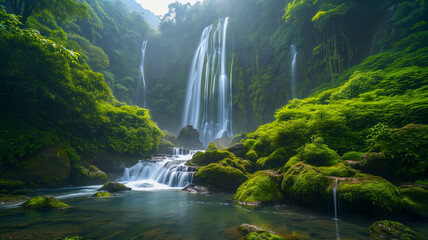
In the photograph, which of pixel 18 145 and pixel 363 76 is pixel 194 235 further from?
pixel 363 76

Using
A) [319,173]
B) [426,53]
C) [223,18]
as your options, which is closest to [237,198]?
[319,173]

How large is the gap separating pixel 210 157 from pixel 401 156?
421 inches

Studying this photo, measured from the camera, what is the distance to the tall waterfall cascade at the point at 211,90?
120 ft

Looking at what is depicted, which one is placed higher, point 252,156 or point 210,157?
point 252,156

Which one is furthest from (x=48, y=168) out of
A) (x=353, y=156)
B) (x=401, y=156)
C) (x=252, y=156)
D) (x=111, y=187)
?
(x=401, y=156)

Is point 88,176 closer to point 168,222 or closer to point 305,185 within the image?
point 168,222

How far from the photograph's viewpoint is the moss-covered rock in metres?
4.83

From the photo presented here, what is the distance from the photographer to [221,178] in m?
10.8

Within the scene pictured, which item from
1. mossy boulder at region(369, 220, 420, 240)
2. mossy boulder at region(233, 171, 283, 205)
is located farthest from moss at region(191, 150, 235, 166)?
mossy boulder at region(369, 220, 420, 240)

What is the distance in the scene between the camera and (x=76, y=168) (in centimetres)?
1233

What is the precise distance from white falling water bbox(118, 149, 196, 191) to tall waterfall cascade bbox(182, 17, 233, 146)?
61.9ft

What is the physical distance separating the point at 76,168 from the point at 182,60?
4469 cm

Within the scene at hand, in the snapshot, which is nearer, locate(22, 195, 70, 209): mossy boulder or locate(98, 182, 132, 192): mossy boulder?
locate(22, 195, 70, 209): mossy boulder

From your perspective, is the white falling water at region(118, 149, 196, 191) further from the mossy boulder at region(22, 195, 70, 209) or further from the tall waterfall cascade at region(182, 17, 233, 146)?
the tall waterfall cascade at region(182, 17, 233, 146)
